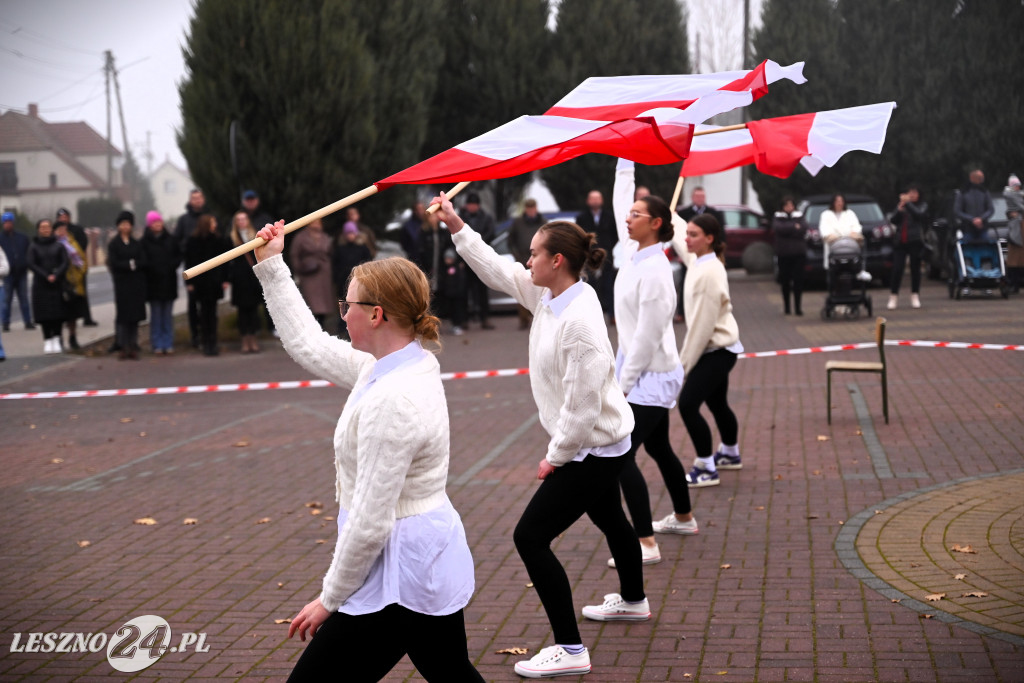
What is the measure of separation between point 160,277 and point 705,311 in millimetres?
11332

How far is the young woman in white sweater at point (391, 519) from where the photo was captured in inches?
128

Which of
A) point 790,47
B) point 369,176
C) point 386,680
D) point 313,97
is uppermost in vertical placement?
point 790,47

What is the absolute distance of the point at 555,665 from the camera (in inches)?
195

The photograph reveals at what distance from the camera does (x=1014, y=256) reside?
20734mm

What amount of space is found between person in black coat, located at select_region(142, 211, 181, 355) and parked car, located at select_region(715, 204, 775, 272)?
644 inches

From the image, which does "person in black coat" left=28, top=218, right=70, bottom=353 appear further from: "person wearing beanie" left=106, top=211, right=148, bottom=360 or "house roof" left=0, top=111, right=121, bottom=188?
"house roof" left=0, top=111, right=121, bottom=188

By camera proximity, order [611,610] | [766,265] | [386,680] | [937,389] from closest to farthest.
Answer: [386,680] → [611,610] → [937,389] → [766,265]

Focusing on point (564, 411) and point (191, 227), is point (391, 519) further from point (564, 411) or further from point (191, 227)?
point (191, 227)

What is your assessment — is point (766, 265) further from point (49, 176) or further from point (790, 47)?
point (49, 176)

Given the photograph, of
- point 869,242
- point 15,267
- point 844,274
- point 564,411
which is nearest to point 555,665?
point 564,411

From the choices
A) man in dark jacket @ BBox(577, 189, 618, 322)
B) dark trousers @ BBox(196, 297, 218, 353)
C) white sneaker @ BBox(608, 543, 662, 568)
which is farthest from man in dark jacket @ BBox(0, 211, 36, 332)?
white sneaker @ BBox(608, 543, 662, 568)

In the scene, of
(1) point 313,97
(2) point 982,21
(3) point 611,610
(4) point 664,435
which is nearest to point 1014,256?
(2) point 982,21

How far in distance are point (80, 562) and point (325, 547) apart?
1.42 m

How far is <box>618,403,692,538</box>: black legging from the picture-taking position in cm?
616
